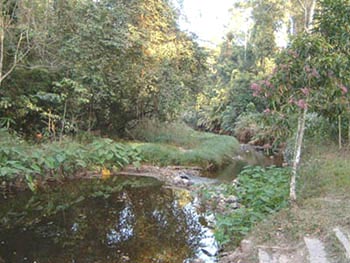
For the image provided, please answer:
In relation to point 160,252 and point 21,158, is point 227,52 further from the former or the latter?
point 160,252

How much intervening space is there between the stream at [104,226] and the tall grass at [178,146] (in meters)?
2.62

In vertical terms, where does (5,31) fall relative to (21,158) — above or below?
above

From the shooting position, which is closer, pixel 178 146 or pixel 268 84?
pixel 268 84

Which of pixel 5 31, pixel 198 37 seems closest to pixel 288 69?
pixel 5 31

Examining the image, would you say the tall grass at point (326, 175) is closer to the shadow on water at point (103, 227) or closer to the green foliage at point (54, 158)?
the shadow on water at point (103, 227)

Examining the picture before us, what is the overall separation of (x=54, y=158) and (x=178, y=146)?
626cm

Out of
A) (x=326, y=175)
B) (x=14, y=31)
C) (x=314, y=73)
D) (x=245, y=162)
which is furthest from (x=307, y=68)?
(x=245, y=162)

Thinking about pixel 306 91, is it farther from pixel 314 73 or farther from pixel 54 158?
pixel 54 158

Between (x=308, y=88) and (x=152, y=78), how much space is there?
793 cm

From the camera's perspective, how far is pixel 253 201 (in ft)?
19.7

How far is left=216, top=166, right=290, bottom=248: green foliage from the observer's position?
520 centimetres

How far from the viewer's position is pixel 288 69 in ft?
18.0

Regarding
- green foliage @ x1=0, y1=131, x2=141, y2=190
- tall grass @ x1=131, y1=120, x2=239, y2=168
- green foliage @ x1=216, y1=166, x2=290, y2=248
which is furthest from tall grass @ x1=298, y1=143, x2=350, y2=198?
green foliage @ x1=0, y1=131, x2=141, y2=190

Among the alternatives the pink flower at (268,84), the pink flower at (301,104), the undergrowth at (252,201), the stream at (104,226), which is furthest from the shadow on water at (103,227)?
the pink flower at (268,84)
